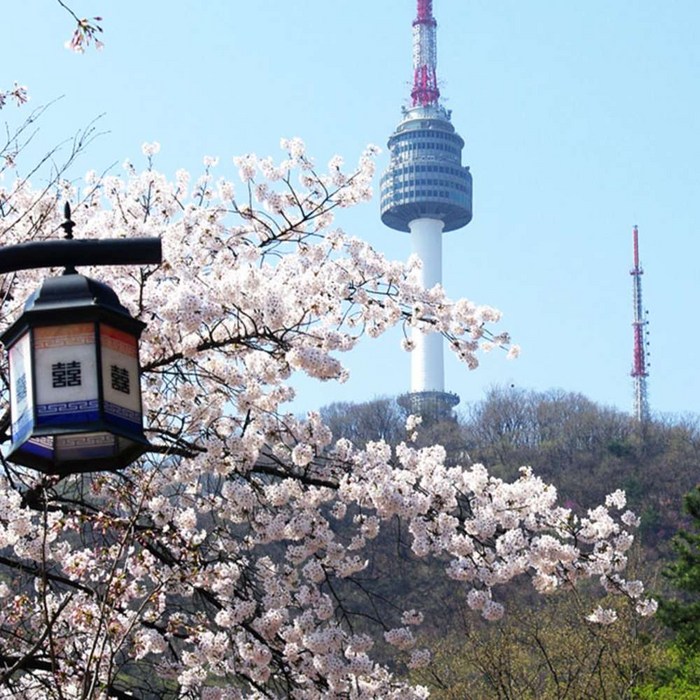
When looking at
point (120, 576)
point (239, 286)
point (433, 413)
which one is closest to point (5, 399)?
point (239, 286)

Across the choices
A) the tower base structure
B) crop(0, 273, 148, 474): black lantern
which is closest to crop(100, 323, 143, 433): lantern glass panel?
crop(0, 273, 148, 474): black lantern

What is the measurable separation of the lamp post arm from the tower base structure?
200 feet

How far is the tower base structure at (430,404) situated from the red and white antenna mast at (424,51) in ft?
81.2

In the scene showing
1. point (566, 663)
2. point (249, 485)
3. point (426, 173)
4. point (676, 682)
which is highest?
point (426, 173)

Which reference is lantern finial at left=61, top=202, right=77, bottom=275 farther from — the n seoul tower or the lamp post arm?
the n seoul tower

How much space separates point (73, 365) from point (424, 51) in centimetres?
9519

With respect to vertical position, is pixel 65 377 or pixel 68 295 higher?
pixel 68 295

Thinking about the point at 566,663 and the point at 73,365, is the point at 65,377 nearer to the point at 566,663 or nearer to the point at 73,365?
the point at 73,365

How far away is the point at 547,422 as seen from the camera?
214ft

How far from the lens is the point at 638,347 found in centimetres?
7394

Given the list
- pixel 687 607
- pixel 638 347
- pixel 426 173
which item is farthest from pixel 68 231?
pixel 426 173

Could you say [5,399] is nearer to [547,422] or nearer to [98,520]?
[98,520]

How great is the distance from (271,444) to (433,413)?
215 ft

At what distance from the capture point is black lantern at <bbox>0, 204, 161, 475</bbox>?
2785 millimetres
